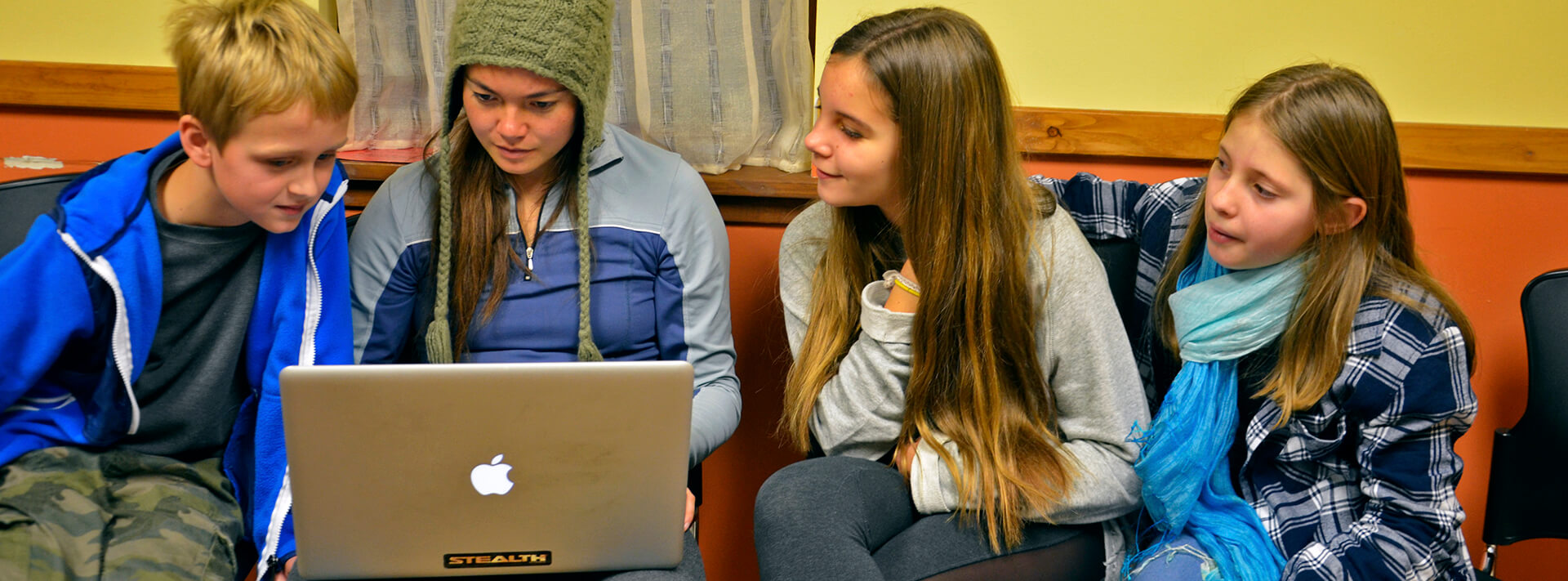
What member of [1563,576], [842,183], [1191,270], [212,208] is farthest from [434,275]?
[1563,576]

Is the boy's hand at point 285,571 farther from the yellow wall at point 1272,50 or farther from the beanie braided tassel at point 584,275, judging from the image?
the yellow wall at point 1272,50

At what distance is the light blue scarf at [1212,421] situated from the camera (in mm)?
1275

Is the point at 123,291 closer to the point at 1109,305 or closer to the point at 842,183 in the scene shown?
the point at 842,183

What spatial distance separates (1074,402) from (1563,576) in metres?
1.30

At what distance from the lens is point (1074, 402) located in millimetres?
1322

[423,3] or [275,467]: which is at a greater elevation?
[423,3]

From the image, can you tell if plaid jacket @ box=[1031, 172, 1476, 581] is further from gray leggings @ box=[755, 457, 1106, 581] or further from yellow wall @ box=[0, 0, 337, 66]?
yellow wall @ box=[0, 0, 337, 66]

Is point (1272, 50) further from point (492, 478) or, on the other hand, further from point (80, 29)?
point (80, 29)

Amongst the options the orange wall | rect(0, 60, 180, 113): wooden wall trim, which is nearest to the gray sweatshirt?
the orange wall

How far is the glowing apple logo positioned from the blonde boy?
38cm

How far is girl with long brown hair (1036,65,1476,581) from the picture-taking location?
1.19m

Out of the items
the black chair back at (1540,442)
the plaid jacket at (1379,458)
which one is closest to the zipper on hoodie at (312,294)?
the plaid jacket at (1379,458)

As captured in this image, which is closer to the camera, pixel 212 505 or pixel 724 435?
pixel 212 505

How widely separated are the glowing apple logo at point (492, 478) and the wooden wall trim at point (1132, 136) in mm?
846
